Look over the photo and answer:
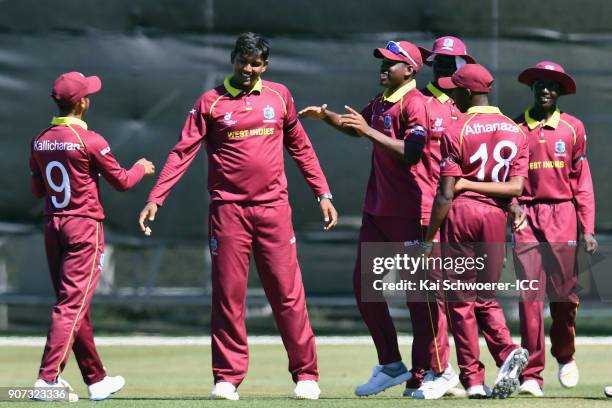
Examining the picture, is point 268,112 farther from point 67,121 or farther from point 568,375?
point 568,375

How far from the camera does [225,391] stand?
7.53m

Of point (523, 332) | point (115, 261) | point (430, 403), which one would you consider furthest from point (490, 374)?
point (115, 261)

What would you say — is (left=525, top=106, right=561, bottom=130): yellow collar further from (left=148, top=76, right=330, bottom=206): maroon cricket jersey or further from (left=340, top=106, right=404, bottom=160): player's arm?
(left=148, top=76, right=330, bottom=206): maroon cricket jersey

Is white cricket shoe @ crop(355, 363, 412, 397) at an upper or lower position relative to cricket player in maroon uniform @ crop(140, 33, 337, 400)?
lower

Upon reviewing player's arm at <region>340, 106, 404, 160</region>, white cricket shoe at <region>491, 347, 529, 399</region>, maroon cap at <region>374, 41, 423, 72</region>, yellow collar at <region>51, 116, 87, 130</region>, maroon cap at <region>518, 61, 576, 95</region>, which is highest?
maroon cap at <region>374, 41, 423, 72</region>

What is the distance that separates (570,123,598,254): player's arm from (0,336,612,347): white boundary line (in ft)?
9.18

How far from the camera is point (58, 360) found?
24.9 feet

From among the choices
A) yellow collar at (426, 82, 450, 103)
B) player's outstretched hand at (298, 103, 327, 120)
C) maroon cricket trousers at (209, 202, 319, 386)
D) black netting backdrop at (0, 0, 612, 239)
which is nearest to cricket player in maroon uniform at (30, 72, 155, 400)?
maroon cricket trousers at (209, 202, 319, 386)

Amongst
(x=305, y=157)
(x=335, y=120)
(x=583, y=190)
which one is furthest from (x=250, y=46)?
(x=583, y=190)

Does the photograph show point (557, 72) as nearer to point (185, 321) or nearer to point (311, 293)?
point (311, 293)

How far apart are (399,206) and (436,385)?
102 centimetres

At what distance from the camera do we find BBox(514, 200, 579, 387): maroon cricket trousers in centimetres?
839

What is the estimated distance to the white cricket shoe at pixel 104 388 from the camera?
7938mm

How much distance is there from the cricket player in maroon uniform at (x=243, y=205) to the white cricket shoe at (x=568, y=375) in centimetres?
191
